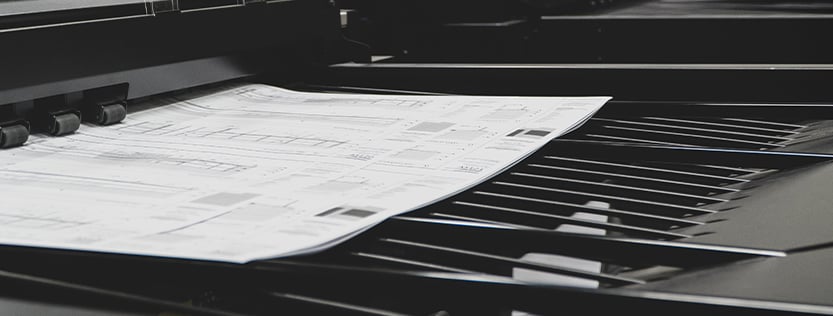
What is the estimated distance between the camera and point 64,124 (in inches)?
30.5

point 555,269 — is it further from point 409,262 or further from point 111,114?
point 111,114

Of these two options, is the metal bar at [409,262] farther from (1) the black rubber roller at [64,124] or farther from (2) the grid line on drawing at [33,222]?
(1) the black rubber roller at [64,124]

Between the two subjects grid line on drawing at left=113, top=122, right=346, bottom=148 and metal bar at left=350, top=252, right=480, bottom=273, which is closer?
metal bar at left=350, top=252, right=480, bottom=273

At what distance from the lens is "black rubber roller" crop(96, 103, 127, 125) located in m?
0.82

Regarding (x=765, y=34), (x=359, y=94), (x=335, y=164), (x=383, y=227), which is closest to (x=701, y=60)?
(x=765, y=34)

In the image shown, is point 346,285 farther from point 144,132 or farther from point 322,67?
point 322,67

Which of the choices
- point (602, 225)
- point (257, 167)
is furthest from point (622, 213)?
point (257, 167)

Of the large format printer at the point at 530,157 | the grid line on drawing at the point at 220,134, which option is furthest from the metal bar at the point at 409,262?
the grid line on drawing at the point at 220,134

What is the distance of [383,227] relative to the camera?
0.52 m

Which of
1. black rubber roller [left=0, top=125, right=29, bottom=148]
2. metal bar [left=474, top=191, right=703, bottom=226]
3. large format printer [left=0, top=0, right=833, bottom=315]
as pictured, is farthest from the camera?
black rubber roller [left=0, top=125, right=29, bottom=148]

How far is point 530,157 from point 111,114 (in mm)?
381

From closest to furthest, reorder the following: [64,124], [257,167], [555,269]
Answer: [555,269] → [257,167] → [64,124]

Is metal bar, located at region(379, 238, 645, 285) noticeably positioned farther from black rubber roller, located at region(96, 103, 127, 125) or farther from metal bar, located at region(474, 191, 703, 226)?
black rubber roller, located at region(96, 103, 127, 125)

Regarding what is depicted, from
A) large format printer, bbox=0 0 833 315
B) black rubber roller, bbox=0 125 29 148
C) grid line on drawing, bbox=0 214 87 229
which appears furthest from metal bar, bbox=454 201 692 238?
black rubber roller, bbox=0 125 29 148
